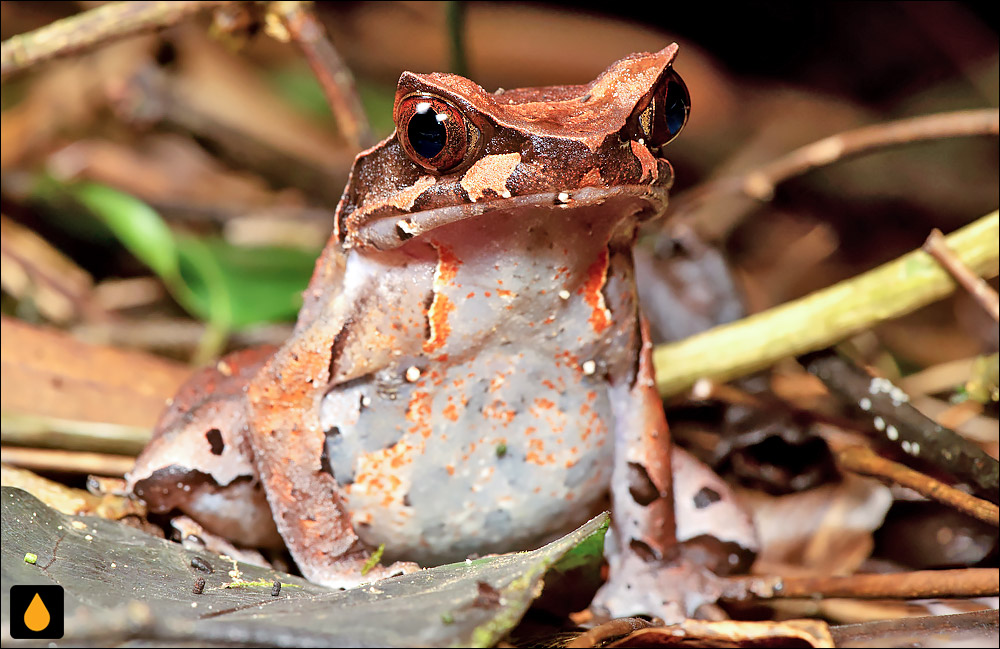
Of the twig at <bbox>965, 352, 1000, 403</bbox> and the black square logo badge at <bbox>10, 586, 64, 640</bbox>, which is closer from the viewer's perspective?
the black square logo badge at <bbox>10, 586, 64, 640</bbox>

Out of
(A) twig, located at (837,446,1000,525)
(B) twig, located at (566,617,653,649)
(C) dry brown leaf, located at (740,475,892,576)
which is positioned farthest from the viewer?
(C) dry brown leaf, located at (740,475,892,576)

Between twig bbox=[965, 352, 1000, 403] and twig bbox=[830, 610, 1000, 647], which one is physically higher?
twig bbox=[965, 352, 1000, 403]

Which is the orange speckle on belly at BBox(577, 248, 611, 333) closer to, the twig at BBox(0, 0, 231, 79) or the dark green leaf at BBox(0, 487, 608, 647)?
the dark green leaf at BBox(0, 487, 608, 647)

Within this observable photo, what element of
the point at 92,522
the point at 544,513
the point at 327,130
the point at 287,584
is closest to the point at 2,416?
the point at 92,522

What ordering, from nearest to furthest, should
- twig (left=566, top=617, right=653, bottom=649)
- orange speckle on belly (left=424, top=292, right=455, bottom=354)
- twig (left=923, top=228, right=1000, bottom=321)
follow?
1. twig (left=566, top=617, right=653, bottom=649)
2. orange speckle on belly (left=424, top=292, right=455, bottom=354)
3. twig (left=923, top=228, right=1000, bottom=321)

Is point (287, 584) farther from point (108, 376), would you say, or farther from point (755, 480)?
point (755, 480)

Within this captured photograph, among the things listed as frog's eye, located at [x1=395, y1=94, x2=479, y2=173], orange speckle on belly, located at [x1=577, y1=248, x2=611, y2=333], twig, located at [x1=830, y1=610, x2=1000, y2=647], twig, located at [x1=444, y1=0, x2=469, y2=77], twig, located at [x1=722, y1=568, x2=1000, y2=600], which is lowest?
twig, located at [x1=830, y1=610, x2=1000, y2=647]

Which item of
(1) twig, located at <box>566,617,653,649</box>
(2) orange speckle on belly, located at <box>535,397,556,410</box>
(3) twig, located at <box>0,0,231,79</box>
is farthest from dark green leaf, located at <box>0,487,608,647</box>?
(3) twig, located at <box>0,0,231,79</box>

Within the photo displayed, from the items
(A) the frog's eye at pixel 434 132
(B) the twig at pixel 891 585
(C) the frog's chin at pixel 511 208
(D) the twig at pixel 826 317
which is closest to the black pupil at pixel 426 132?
(A) the frog's eye at pixel 434 132

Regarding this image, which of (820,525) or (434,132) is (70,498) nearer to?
(434,132)
